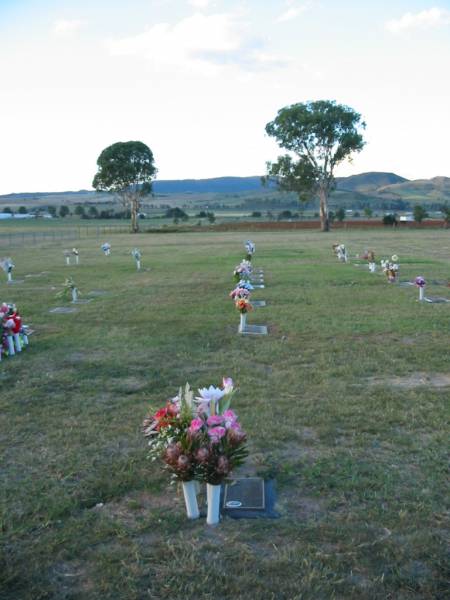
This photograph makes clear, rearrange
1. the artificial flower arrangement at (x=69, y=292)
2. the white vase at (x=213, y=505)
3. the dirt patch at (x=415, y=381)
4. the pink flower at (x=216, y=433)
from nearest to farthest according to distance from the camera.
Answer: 1. the pink flower at (x=216, y=433)
2. the white vase at (x=213, y=505)
3. the dirt patch at (x=415, y=381)
4. the artificial flower arrangement at (x=69, y=292)

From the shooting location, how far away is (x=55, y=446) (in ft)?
18.7

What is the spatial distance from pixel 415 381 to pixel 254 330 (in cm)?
403

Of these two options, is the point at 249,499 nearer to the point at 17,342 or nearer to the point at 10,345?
the point at 10,345

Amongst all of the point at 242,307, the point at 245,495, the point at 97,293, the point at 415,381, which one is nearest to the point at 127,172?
the point at 97,293

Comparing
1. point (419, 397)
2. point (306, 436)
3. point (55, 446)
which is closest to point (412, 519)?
point (306, 436)

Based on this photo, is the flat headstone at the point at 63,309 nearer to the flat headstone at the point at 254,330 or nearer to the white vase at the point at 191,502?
the flat headstone at the point at 254,330

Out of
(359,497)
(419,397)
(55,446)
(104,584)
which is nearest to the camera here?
(104,584)

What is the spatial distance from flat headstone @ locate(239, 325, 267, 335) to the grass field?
0.67 feet

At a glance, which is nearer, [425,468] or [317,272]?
[425,468]

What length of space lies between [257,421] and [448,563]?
2764 millimetres

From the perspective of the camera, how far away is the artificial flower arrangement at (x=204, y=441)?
4062 millimetres

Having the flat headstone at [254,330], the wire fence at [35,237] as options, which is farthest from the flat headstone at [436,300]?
the wire fence at [35,237]

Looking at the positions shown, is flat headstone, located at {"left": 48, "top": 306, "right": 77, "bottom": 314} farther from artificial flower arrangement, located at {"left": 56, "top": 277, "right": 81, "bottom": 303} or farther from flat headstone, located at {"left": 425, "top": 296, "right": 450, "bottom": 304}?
flat headstone, located at {"left": 425, "top": 296, "right": 450, "bottom": 304}

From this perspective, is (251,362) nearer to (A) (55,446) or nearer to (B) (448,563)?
(A) (55,446)
